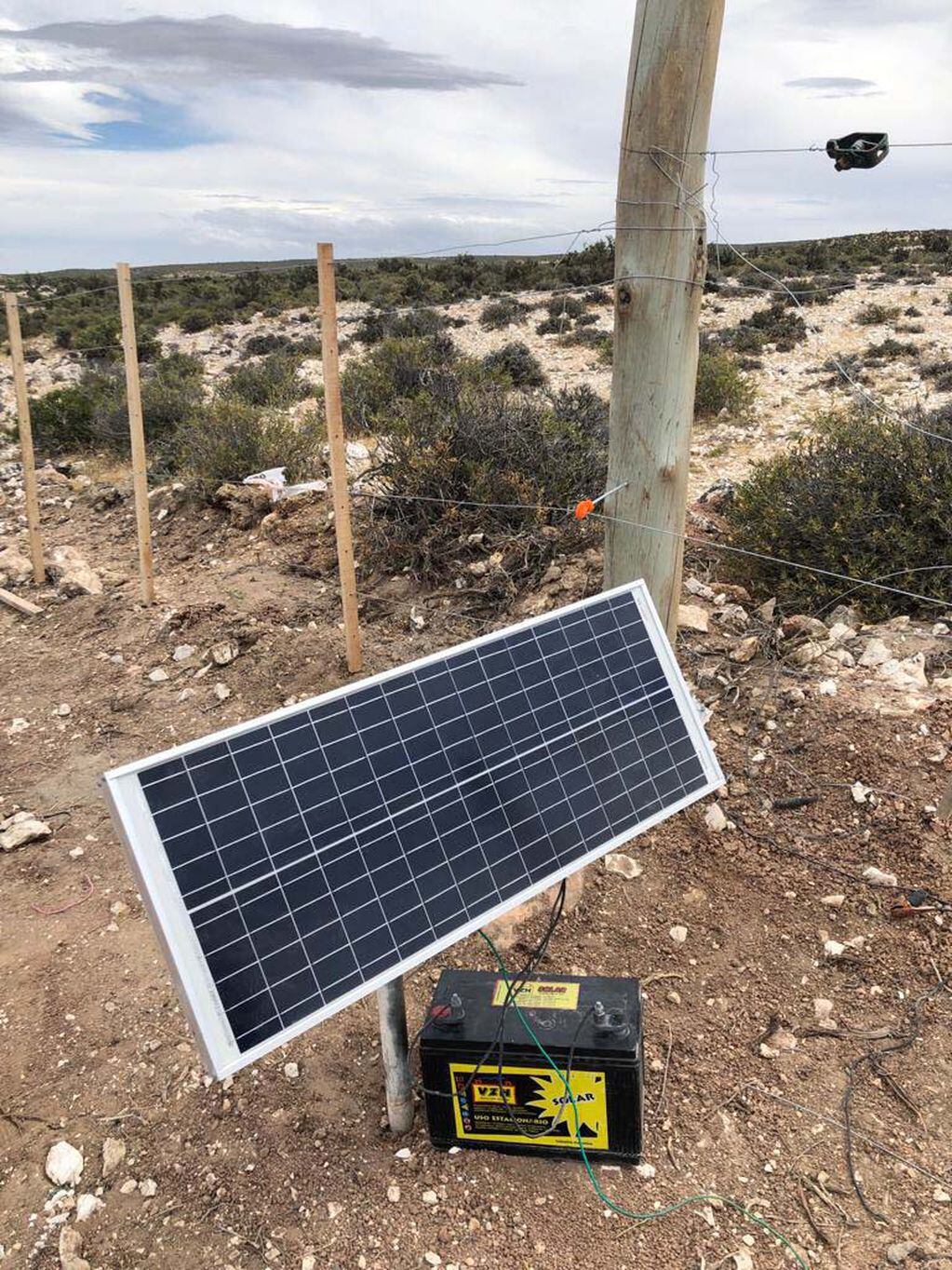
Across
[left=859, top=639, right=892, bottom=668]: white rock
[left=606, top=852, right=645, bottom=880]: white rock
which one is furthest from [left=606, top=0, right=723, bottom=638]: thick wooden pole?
[left=859, top=639, right=892, bottom=668]: white rock

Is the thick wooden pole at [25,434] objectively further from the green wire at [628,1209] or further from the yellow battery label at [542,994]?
the green wire at [628,1209]

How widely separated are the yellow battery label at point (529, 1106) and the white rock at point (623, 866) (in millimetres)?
1498

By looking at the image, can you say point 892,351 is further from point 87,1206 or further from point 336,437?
point 87,1206

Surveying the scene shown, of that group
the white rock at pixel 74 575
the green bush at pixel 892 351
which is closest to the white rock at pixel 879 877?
the white rock at pixel 74 575

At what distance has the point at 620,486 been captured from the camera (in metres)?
4.14

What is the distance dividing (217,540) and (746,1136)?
7216mm

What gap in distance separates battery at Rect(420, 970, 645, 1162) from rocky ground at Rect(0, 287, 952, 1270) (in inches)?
5.2

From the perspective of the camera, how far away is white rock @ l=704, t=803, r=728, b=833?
453cm

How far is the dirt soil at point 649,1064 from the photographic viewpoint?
2.82 metres

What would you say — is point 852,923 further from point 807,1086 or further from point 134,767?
Result: point 134,767

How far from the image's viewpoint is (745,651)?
5449 mm

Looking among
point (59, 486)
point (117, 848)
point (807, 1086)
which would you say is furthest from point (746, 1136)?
point (59, 486)

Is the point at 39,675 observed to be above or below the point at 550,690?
below

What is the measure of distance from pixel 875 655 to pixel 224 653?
4.46 m
